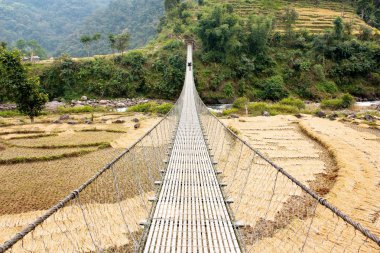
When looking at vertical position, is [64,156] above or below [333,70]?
below

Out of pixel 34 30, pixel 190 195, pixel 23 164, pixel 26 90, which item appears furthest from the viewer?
pixel 34 30

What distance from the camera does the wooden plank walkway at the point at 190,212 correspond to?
109 inches

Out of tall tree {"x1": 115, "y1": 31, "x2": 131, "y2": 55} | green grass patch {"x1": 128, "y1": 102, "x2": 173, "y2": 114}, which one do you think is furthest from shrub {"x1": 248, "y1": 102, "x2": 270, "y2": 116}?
tall tree {"x1": 115, "y1": 31, "x2": 131, "y2": 55}

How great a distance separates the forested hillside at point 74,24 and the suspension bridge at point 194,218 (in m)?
39.0

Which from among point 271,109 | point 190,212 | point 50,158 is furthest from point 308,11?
point 190,212

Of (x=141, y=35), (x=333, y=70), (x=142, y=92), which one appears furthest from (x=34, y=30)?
(x=333, y=70)

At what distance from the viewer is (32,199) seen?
16.4 ft

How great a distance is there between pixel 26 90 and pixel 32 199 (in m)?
8.38

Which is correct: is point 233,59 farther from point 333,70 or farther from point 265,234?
point 265,234

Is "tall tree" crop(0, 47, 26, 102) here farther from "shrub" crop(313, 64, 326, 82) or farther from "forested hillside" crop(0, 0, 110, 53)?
"forested hillside" crop(0, 0, 110, 53)

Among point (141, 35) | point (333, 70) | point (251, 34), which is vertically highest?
point (141, 35)

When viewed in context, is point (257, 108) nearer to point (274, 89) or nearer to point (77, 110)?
point (274, 89)

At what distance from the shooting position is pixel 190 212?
11.0 ft

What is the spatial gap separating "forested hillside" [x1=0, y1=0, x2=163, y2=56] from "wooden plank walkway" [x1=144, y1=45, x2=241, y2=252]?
39199 mm
